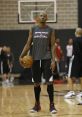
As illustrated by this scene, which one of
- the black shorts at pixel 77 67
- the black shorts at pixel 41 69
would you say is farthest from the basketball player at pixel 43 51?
the black shorts at pixel 77 67

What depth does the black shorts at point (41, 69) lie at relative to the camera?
922cm

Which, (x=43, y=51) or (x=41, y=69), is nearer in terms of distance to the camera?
(x=43, y=51)

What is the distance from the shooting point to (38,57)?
927 centimetres

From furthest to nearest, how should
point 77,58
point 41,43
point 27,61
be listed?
point 77,58 < point 41,43 < point 27,61

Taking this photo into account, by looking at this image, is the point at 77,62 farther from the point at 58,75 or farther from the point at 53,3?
the point at 53,3

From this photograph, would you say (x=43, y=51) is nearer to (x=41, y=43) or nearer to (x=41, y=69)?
(x=41, y=43)

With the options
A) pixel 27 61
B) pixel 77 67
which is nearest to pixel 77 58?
pixel 77 67

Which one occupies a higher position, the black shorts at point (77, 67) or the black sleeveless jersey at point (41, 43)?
the black sleeveless jersey at point (41, 43)

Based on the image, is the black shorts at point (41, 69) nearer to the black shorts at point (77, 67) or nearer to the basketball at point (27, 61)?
the basketball at point (27, 61)

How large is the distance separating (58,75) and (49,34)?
11444 millimetres

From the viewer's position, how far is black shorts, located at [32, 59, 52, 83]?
922 centimetres

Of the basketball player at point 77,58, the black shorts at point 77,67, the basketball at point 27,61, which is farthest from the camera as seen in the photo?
the black shorts at point 77,67

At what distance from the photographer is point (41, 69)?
9.40 metres

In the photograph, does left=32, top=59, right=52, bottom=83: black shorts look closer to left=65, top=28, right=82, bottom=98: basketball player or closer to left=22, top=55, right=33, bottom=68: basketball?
left=22, top=55, right=33, bottom=68: basketball
